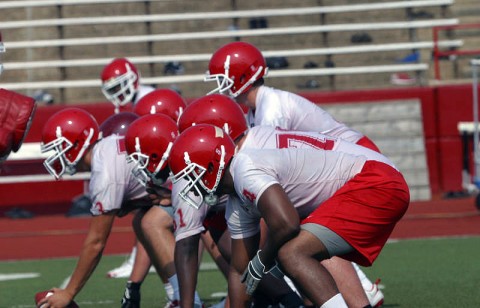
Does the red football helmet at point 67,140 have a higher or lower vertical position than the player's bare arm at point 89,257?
higher

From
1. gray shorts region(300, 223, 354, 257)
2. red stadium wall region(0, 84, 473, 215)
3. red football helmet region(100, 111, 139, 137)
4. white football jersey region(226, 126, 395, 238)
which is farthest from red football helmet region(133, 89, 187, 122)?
red stadium wall region(0, 84, 473, 215)

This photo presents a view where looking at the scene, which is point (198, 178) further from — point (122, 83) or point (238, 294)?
point (122, 83)

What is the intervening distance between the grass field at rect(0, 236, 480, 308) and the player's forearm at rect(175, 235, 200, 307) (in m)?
1.68

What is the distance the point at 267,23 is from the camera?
19.1 m

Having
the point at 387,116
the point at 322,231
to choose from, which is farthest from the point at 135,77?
the point at 387,116

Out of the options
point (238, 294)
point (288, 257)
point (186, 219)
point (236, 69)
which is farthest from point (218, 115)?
point (288, 257)

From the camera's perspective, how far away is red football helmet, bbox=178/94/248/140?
645 cm

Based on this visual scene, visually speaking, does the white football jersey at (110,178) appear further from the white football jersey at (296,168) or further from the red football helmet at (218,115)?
the white football jersey at (296,168)

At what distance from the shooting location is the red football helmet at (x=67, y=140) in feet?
23.7

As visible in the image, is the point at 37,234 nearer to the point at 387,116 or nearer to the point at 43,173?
the point at 43,173

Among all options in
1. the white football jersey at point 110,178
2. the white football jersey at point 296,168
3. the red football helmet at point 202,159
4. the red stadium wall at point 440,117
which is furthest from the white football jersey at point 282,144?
the red stadium wall at point 440,117

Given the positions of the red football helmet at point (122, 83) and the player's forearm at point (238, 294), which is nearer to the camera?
the player's forearm at point (238, 294)

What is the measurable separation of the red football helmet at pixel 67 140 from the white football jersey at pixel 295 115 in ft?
3.72

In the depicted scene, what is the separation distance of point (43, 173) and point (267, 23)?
5.16 m
